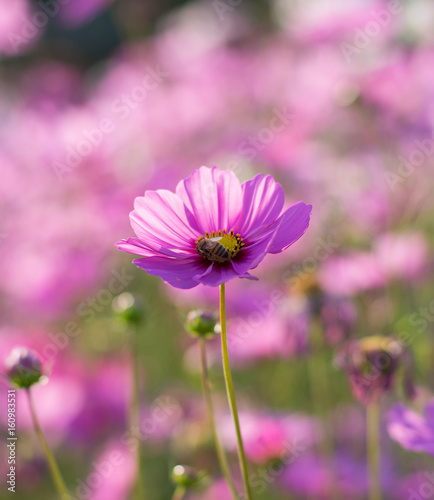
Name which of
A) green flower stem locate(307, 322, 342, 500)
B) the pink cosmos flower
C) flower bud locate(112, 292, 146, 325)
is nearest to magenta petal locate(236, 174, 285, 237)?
the pink cosmos flower

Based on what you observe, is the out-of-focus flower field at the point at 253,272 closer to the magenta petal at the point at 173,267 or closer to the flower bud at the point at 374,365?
the flower bud at the point at 374,365

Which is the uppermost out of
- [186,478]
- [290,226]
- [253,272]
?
[253,272]

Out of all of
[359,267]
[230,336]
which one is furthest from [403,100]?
[230,336]

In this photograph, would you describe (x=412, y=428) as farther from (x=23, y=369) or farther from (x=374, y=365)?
(x=23, y=369)

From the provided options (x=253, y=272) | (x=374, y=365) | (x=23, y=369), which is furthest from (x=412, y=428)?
(x=253, y=272)

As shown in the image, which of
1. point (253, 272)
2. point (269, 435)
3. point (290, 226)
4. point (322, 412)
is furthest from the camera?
point (253, 272)

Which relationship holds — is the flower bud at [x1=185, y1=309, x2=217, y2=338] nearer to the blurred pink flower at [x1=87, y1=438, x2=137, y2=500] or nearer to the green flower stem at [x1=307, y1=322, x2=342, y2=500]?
the green flower stem at [x1=307, y1=322, x2=342, y2=500]

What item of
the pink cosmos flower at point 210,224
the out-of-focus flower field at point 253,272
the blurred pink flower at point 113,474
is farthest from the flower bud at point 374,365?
the blurred pink flower at point 113,474
